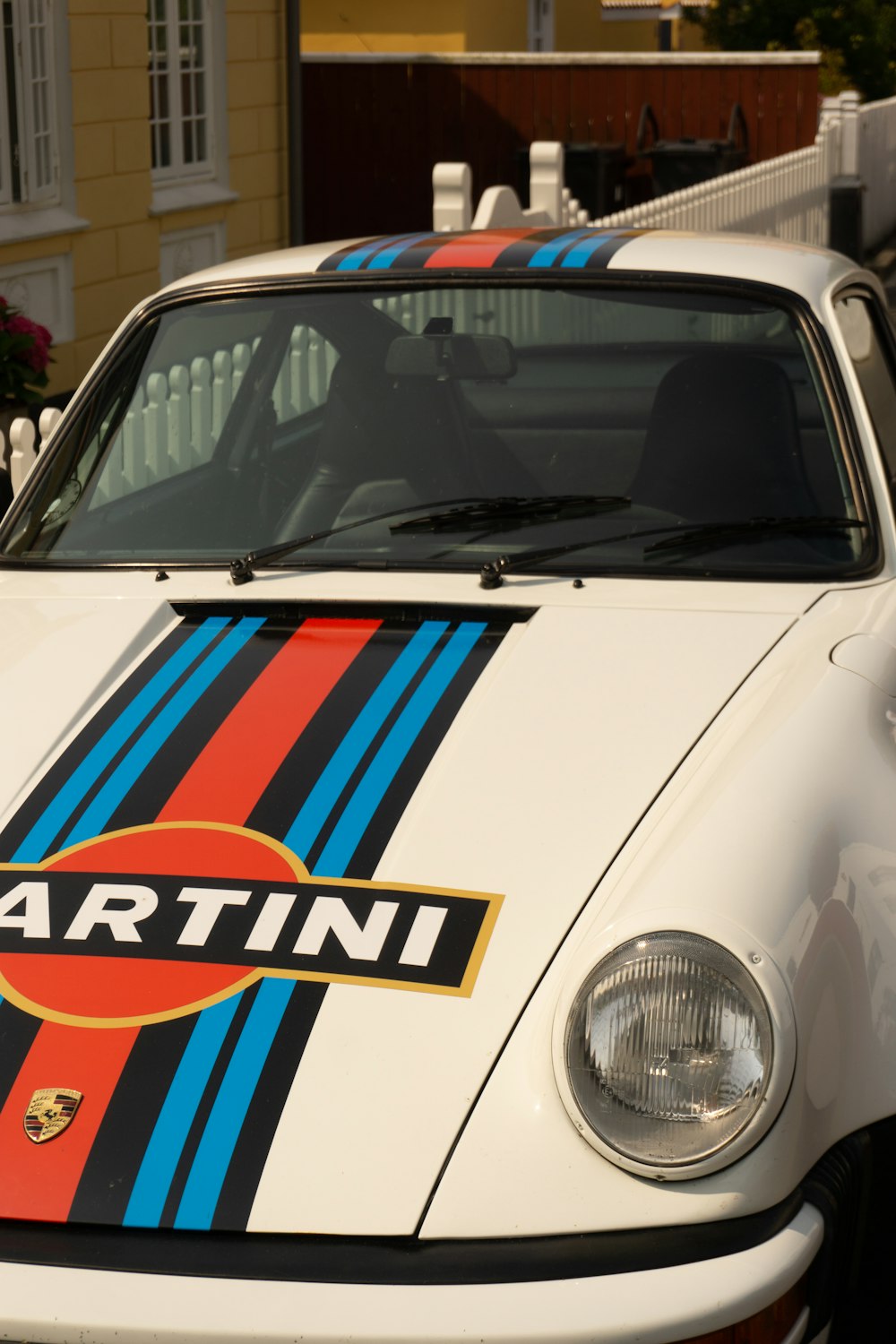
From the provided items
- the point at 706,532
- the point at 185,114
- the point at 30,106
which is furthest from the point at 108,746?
the point at 185,114

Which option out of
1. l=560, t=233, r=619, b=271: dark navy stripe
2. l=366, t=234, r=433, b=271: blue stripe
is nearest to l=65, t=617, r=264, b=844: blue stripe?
l=366, t=234, r=433, b=271: blue stripe

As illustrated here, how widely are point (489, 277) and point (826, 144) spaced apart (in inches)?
602

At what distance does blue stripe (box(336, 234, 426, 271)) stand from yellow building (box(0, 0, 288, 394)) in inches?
311

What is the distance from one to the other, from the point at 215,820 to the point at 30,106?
32.4ft

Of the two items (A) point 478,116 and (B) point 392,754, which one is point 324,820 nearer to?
(B) point 392,754

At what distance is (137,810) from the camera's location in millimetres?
2441

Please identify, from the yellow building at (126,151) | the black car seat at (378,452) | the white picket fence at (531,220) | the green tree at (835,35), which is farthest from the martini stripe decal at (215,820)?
the green tree at (835,35)

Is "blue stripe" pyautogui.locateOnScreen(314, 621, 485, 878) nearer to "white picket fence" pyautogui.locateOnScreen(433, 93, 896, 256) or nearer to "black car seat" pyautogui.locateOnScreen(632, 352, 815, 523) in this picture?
"black car seat" pyautogui.locateOnScreen(632, 352, 815, 523)

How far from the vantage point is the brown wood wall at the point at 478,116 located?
20.4 metres

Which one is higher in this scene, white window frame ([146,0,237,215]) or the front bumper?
white window frame ([146,0,237,215])

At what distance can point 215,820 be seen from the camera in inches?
94.5

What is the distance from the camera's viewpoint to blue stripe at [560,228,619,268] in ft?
11.2

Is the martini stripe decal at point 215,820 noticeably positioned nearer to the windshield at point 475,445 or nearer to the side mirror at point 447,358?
the windshield at point 475,445

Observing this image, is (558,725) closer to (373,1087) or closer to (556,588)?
Answer: (556,588)
